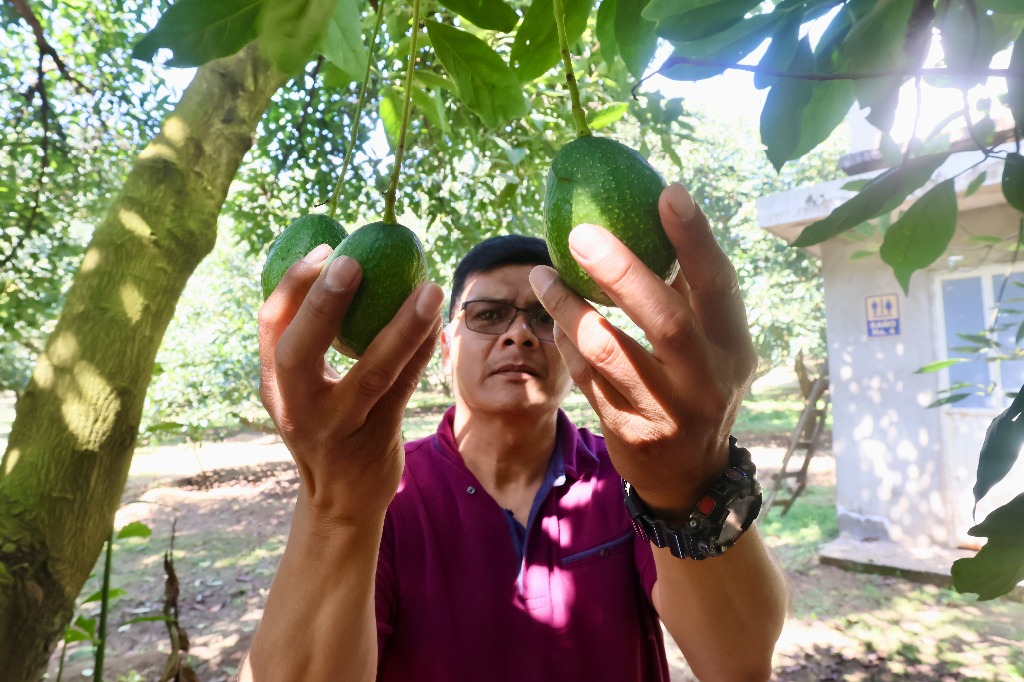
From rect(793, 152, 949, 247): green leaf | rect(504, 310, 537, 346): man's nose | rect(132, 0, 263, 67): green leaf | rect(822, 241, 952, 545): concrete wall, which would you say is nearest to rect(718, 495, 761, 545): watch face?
→ rect(793, 152, 949, 247): green leaf

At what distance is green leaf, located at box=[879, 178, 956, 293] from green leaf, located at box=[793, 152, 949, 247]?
12cm

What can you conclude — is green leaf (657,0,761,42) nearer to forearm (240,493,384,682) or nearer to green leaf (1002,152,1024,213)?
green leaf (1002,152,1024,213)

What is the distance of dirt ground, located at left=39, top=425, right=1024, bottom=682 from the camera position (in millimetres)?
5008

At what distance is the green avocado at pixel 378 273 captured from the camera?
92cm

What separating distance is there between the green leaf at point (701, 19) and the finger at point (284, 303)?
1.80 feet

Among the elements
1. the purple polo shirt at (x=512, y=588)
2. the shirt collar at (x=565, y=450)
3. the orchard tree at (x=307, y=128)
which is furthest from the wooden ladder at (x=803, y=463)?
the purple polo shirt at (x=512, y=588)

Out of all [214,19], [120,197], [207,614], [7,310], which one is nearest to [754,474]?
[214,19]

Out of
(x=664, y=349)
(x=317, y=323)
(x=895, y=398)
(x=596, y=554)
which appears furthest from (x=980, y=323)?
(x=317, y=323)

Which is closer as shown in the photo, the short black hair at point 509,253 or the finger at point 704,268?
the finger at point 704,268

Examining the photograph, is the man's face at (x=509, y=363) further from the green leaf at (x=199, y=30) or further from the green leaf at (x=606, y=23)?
the green leaf at (x=199, y=30)

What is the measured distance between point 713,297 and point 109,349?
183 cm

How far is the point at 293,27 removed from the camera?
3.06 ft

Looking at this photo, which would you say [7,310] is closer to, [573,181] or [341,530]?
[341,530]

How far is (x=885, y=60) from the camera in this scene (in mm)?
915
